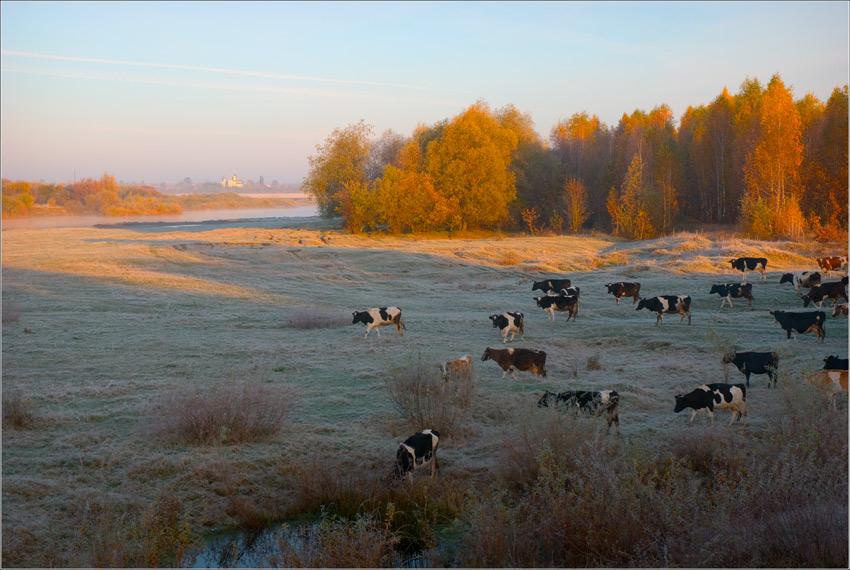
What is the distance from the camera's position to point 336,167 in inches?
2746

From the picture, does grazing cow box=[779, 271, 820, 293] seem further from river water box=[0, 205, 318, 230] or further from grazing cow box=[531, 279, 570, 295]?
river water box=[0, 205, 318, 230]

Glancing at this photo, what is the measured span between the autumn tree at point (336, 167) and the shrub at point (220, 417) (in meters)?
60.2

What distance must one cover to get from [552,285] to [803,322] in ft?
32.3

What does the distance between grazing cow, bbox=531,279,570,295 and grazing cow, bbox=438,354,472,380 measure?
12.6 m

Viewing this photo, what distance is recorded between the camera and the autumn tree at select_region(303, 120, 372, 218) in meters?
69.3

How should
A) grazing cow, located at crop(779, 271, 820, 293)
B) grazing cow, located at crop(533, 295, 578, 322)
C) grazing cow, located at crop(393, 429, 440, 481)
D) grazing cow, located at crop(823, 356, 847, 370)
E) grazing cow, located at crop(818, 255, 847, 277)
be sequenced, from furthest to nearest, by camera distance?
grazing cow, located at crop(818, 255, 847, 277) → grazing cow, located at crop(779, 271, 820, 293) → grazing cow, located at crop(533, 295, 578, 322) → grazing cow, located at crop(823, 356, 847, 370) → grazing cow, located at crop(393, 429, 440, 481)

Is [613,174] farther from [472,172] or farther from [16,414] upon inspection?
[16,414]

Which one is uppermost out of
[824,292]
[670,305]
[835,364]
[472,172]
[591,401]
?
[472,172]

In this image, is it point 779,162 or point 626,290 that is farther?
point 779,162

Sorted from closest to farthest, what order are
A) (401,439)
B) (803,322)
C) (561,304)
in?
1. (401,439)
2. (803,322)
3. (561,304)

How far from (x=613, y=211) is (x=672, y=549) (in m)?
52.5

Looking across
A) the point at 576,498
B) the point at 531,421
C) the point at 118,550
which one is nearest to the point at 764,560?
the point at 576,498

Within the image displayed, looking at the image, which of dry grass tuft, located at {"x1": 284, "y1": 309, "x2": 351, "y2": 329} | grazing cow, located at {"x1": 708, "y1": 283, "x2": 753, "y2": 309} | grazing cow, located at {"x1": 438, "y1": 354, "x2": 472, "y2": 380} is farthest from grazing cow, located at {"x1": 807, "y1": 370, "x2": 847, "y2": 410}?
dry grass tuft, located at {"x1": 284, "y1": 309, "x2": 351, "y2": 329}

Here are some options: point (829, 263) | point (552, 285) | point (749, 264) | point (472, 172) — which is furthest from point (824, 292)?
point (472, 172)
